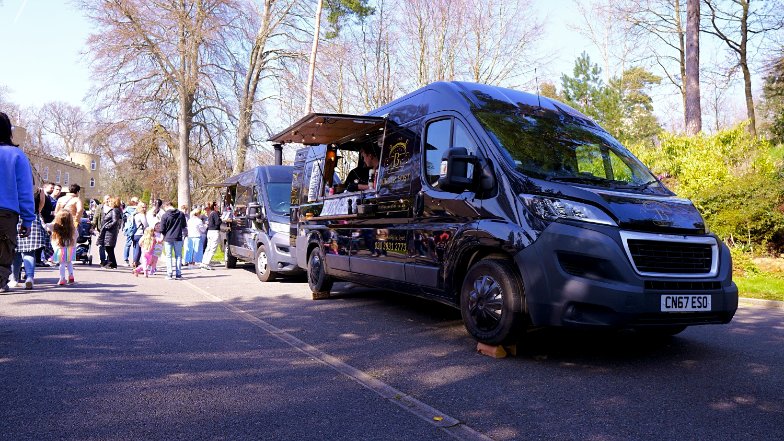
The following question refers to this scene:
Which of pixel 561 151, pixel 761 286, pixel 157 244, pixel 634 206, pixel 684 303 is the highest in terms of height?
pixel 561 151

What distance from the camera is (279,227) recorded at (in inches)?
442

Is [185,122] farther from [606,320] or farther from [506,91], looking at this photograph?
[606,320]

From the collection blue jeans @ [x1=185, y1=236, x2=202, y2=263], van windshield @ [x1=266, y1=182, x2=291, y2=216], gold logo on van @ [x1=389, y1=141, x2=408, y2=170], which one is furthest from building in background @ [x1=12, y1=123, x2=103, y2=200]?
gold logo on van @ [x1=389, y1=141, x2=408, y2=170]

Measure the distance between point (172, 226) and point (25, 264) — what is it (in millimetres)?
3171

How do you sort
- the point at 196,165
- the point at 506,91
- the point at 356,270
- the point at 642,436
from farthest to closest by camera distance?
the point at 196,165 < the point at 356,270 < the point at 506,91 < the point at 642,436

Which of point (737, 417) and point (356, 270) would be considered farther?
point (356, 270)

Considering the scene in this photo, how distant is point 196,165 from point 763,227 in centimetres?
2582

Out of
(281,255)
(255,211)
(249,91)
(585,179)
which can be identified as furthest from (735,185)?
(249,91)

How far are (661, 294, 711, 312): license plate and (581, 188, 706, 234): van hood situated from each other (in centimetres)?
52

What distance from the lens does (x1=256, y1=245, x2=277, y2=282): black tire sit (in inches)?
440

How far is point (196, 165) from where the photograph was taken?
2989cm

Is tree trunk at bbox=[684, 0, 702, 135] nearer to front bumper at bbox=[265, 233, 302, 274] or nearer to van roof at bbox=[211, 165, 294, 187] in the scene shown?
van roof at bbox=[211, 165, 294, 187]

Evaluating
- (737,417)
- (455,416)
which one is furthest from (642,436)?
(455,416)

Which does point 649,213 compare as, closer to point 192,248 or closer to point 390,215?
point 390,215
